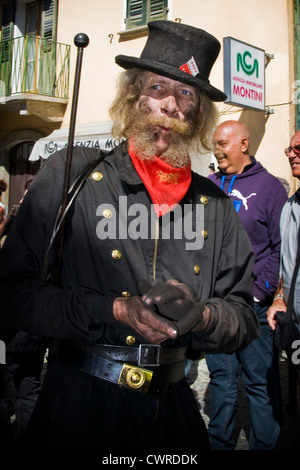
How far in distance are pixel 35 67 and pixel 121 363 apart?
1229 cm

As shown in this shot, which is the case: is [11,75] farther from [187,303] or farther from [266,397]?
[187,303]

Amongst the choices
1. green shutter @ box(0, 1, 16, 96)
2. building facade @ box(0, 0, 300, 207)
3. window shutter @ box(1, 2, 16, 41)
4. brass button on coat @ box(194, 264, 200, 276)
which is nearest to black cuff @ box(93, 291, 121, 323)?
brass button on coat @ box(194, 264, 200, 276)

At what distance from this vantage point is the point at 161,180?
188 centimetres

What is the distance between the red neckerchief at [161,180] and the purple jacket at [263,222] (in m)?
1.65

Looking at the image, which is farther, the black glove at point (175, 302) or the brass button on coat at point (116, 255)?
the brass button on coat at point (116, 255)

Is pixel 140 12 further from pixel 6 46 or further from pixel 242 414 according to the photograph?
pixel 242 414

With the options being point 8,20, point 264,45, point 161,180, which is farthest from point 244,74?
point 8,20

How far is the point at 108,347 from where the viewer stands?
161cm

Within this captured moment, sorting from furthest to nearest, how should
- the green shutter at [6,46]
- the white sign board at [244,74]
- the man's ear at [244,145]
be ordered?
the green shutter at [6,46], the white sign board at [244,74], the man's ear at [244,145]

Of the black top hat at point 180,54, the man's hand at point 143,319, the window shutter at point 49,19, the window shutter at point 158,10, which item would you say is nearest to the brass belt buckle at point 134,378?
the man's hand at point 143,319

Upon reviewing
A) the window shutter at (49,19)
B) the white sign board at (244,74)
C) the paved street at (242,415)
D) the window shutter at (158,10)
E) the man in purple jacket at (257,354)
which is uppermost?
the window shutter at (49,19)

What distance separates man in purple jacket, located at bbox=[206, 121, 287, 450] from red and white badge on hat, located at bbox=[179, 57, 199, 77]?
1630mm

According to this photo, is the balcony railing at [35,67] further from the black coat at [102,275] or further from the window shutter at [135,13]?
the black coat at [102,275]

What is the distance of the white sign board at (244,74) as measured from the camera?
8.24m
